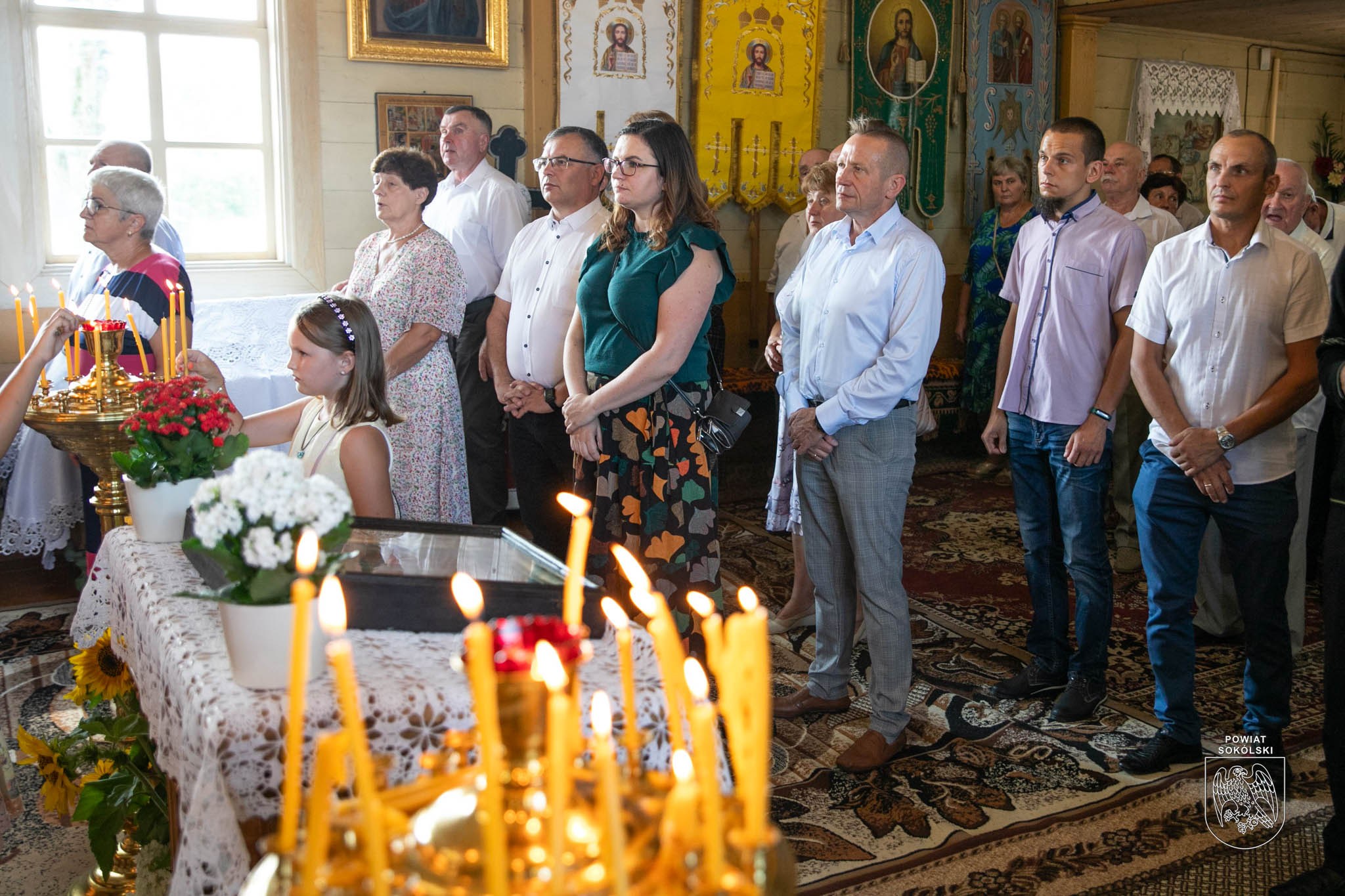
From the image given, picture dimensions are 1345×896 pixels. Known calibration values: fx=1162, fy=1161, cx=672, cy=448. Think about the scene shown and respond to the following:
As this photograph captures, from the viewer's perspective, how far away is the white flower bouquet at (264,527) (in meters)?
1.53

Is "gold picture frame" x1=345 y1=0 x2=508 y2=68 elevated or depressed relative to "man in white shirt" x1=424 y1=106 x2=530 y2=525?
elevated

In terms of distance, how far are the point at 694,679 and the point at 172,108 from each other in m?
5.95

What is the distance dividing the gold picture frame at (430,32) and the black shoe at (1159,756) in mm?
4777

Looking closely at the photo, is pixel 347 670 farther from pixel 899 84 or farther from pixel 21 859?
pixel 899 84

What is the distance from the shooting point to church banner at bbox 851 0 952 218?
24.8 ft

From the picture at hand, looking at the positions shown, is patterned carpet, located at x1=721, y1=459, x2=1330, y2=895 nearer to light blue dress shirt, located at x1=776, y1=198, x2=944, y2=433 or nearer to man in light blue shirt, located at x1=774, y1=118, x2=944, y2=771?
man in light blue shirt, located at x1=774, y1=118, x2=944, y2=771

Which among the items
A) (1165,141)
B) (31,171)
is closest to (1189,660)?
(31,171)

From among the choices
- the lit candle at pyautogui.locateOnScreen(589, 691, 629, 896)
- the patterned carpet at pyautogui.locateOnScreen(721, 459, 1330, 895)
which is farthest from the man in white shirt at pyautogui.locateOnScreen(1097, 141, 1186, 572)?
the lit candle at pyautogui.locateOnScreen(589, 691, 629, 896)

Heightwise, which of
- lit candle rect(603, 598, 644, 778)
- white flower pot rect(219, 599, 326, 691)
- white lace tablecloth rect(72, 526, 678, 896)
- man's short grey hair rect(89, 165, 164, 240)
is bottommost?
white lace tablecloth rect(72, 526, 678, 896)

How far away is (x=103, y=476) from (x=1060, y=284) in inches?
107

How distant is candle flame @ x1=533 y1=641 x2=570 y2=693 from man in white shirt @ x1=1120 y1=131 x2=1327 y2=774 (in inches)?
95.6

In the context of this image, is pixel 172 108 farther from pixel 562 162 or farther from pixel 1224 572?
pixel 1224 572

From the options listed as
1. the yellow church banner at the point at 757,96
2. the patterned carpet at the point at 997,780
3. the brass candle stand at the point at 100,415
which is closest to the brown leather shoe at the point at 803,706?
the patterned carpet at the point at 997,780

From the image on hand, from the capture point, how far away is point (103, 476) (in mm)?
3086
